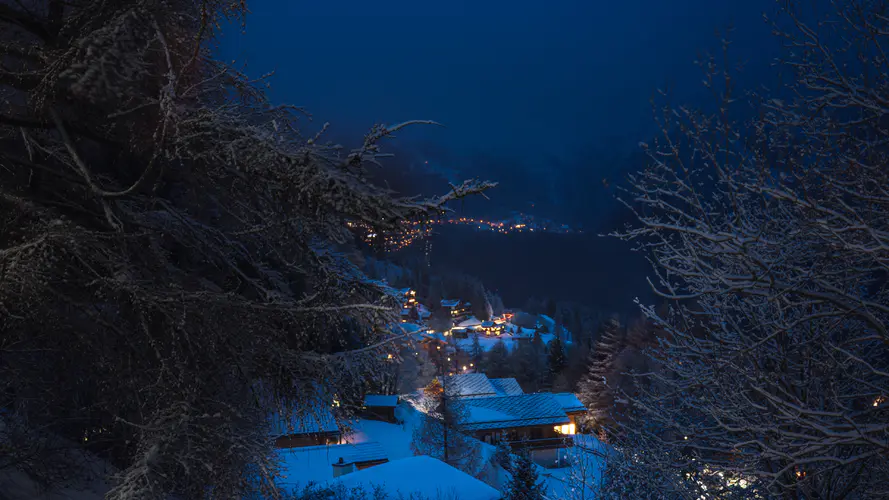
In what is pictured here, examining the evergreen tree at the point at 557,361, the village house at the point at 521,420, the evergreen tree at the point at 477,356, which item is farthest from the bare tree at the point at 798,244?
the evergreen tree at the point at 477,356

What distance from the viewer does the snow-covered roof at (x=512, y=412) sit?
27172 millimetres

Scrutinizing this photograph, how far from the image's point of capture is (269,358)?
4000 millimetres

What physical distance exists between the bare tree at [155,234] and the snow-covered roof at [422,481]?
219 inches

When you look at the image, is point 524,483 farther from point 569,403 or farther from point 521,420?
point 569,403

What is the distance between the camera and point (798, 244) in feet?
15.2

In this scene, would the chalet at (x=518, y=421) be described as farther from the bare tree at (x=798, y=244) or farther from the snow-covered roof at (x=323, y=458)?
the bare tree at (x=798, y=244)

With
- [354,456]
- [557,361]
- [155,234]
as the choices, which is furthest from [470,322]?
[155,234]

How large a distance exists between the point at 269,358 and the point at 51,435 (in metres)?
2.09

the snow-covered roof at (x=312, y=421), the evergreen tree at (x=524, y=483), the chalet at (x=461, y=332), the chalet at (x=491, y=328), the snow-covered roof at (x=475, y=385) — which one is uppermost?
the chalet at (x=491, y=328)

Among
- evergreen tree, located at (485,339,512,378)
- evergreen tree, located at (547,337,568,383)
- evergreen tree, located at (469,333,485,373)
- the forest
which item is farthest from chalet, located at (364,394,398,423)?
evergreen tree, located at (469,333,485,373)

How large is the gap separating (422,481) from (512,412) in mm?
19664

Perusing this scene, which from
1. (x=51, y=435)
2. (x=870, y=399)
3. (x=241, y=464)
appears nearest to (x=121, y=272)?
(x=241, y=464)

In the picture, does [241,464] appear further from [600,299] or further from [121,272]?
[600,299]

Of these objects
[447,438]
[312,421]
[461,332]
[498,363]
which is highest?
[461,332]
